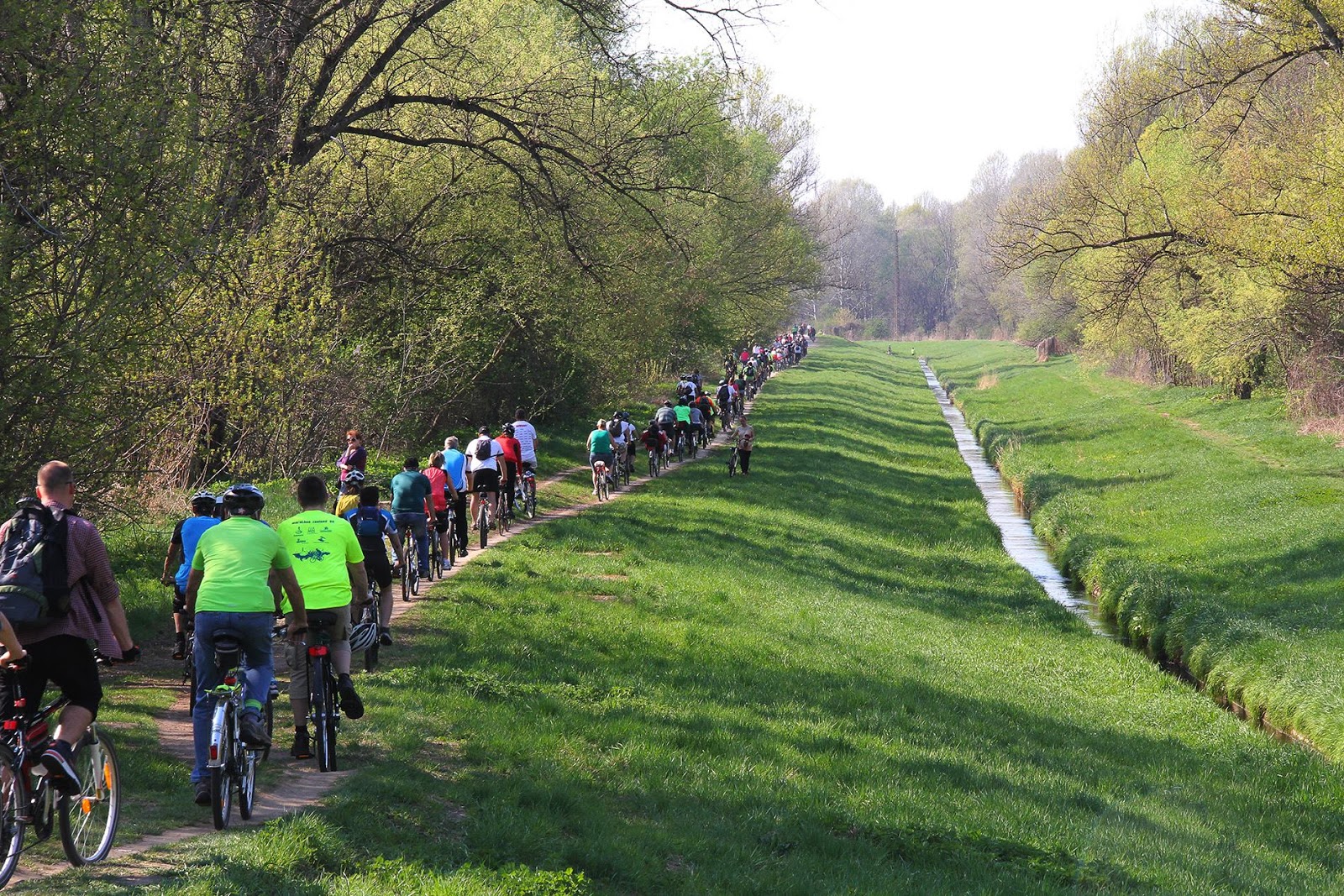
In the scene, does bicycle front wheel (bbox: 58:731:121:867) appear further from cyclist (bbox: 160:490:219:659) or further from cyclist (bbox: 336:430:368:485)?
cyclist (bbox: 336:430:368:485)

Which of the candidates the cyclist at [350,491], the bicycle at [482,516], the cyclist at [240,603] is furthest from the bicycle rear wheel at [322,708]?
the bicycle at [482,516]

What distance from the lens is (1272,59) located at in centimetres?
2300

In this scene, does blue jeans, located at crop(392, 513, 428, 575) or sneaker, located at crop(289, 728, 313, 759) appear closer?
sneaker, located at crop(289, 728, 313, 759)

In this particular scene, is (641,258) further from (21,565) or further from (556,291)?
(21,565)

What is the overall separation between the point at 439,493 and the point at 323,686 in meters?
8.18

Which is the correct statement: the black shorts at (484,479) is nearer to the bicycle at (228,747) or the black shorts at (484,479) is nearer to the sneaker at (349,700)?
the sneaker at (349,700)

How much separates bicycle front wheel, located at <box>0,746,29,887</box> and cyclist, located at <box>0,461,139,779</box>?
0.14 m

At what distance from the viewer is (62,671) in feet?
20.7

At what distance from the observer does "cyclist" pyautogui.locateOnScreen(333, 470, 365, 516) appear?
1151 cm

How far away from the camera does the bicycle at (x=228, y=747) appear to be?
695cm

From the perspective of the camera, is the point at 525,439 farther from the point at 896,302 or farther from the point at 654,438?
the point at 896,302

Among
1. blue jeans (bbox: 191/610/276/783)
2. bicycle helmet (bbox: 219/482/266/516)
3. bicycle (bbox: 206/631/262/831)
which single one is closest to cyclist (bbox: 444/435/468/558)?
bicycle helmet (bbox: 219/482/266/516)

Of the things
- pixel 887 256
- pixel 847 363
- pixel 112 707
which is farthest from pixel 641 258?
pixel 887 256

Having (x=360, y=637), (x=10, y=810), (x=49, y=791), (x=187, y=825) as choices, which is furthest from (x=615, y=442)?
(x=10, y=810)
